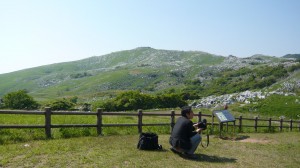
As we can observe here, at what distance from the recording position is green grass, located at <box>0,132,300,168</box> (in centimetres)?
1085

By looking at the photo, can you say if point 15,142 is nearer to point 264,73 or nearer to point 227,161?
point 227,161

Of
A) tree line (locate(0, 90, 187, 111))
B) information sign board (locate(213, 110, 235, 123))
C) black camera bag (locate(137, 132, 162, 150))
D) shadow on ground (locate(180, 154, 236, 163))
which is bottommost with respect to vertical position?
tree line (locate(0, 90, 187, 111))

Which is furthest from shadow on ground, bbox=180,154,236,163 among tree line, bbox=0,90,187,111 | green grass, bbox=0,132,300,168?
tree line, bbox=0,90,187,111

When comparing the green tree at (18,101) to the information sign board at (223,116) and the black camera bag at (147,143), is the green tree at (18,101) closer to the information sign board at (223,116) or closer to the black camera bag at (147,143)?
the information sign board at (223,116)

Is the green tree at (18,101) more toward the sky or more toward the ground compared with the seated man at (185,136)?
more toward the ground

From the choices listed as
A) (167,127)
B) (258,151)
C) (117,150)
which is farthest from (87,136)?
(258,151)

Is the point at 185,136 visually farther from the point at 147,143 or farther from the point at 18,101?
the point at 18,101

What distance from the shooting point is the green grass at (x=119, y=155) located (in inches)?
427

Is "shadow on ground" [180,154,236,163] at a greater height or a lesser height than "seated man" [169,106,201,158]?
lesser

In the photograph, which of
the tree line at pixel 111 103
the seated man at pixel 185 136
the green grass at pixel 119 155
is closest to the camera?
the green grass at pixel 119 155

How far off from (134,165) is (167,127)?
10.5m

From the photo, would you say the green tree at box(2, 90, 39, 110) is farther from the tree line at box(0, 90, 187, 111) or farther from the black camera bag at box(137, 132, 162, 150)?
the black camera bag at box(137, 132, 162, 150)

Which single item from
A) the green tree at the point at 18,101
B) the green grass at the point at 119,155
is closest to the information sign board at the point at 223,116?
the green grass at the point at 119,155

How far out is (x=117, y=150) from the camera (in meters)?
13.2
